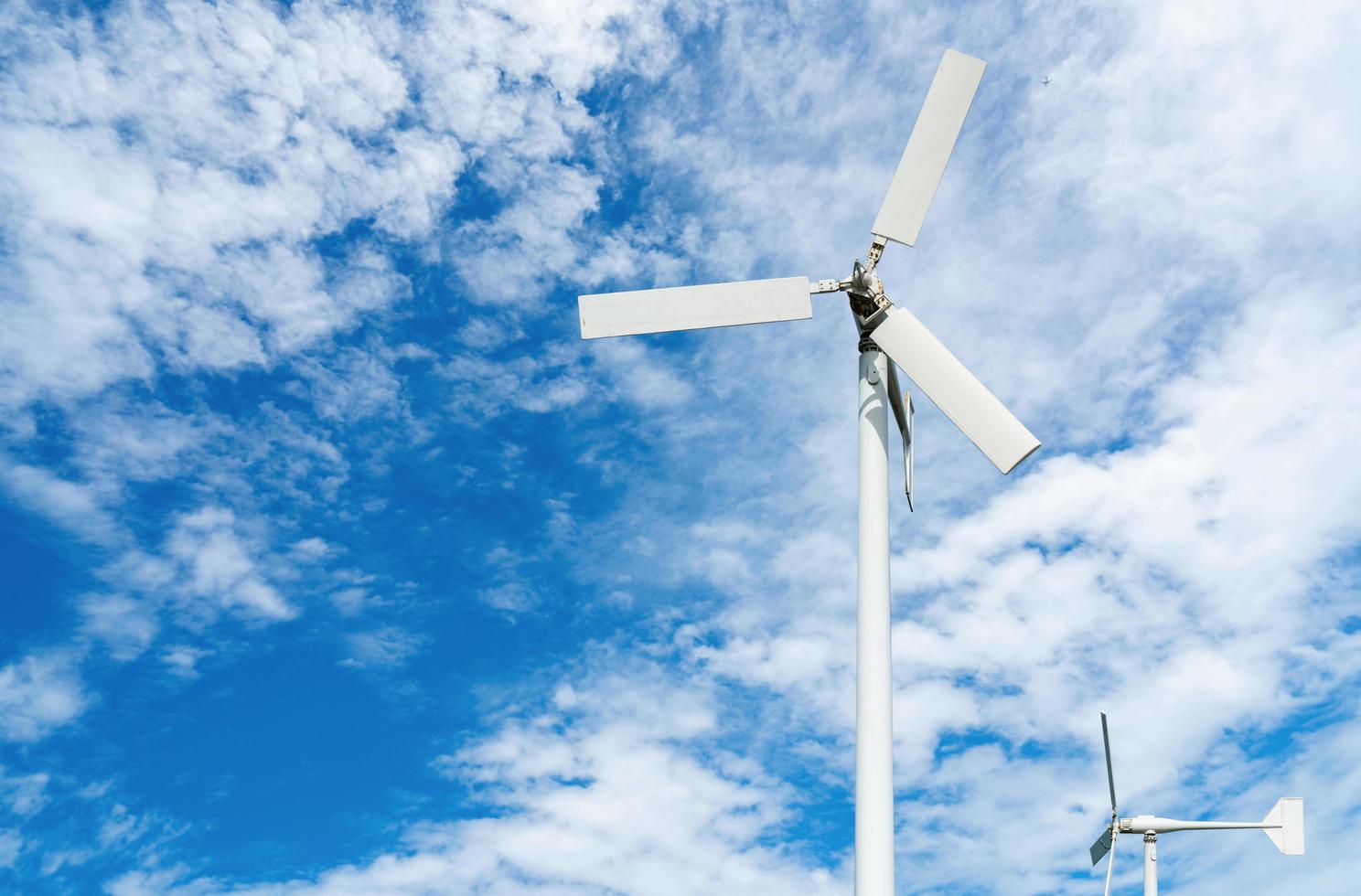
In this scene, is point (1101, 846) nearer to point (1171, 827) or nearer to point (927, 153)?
point (1171, 827)

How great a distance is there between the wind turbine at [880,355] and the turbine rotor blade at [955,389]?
0.02 metres

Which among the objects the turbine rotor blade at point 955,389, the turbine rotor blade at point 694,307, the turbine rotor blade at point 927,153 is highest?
the turbine rotor blade at point 927,153

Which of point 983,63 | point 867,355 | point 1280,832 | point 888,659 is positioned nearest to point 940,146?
point 983,63

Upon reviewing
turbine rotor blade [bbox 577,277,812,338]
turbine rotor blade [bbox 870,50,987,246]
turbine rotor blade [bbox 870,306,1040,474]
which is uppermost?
turbine rotor blade [bbox 870,50,987,246]

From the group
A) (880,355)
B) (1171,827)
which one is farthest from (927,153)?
(1171,827)

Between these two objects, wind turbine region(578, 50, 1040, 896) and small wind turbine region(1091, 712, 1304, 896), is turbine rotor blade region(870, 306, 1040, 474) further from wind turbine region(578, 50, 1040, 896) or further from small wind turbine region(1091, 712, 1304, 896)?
small wind turbine region(1091, 712, 1304, 896)

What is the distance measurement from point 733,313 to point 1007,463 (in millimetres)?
5436

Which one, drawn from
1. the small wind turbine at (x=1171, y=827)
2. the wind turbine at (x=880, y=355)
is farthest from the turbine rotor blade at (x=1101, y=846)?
the wind turbine at (x=880, y=355)

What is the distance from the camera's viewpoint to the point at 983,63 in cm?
1881

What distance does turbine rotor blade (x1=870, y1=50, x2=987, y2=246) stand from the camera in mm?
18875

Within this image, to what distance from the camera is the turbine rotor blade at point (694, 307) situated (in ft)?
62.2

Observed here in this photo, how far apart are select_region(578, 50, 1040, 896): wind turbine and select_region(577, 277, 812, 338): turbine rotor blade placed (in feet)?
0.05

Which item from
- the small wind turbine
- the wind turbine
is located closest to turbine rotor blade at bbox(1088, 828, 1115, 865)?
the small wind turbine

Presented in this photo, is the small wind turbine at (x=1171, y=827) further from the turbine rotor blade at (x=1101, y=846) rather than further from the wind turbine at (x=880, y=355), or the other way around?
the wind turbine at (x=880, y=355)
